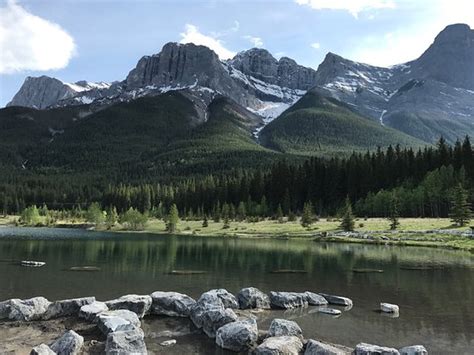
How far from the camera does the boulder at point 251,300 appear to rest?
117 ft

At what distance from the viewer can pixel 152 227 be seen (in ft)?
561

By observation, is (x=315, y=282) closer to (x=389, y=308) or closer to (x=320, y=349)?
(x=389, y=308)

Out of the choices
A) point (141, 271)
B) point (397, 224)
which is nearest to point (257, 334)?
point (141, 271)

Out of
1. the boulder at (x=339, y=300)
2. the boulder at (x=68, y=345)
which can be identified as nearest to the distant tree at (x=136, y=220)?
the boulder at (x=339, y=300)

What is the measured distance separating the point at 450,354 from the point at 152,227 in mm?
153552

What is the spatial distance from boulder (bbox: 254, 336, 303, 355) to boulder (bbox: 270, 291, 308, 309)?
1026 centimetres

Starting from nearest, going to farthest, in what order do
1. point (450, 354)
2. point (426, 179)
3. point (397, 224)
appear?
point (450, 354) → point (397, 224) → point (426, 179)

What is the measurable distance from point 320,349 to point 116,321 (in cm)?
1216

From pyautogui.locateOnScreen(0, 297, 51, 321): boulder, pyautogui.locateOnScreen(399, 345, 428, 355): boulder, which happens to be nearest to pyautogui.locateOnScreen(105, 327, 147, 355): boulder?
pyautogui.locateOnScreen(0, 297, 51, 321): boulder

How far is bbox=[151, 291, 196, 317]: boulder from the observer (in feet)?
109

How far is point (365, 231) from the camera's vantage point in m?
108

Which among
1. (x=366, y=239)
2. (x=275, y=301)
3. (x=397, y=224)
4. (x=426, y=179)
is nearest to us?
(x=275, y=301)

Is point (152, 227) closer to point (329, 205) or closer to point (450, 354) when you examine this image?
Answer: point (329, 205)

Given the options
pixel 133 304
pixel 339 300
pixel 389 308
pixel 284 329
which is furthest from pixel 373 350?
pixel 133 304
